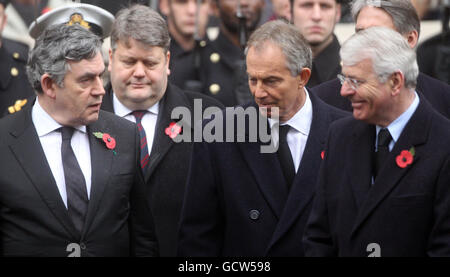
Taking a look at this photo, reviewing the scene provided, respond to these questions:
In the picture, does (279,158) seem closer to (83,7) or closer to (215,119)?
(215,119)

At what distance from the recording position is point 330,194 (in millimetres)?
4496

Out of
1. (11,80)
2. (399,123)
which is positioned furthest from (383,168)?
(11,80)

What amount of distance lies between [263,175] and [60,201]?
1.07 m

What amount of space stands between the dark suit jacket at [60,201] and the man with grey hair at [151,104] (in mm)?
566

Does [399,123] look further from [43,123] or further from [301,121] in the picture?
[43,123]

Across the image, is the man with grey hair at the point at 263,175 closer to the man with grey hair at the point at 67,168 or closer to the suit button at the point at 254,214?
the suit button at the point at 254,214

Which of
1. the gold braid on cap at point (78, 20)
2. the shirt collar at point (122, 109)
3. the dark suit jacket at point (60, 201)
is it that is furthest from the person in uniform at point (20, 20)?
the dark suit jacket at point (60, 201)

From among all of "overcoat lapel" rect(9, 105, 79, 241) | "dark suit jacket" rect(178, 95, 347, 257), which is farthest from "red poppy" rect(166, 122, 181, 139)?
"overcoat lapel" rect(9, 105, 79, 241)

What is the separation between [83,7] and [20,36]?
9.57ft

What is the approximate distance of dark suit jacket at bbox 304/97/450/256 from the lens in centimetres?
420

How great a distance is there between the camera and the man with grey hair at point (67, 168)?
466 centimetres
